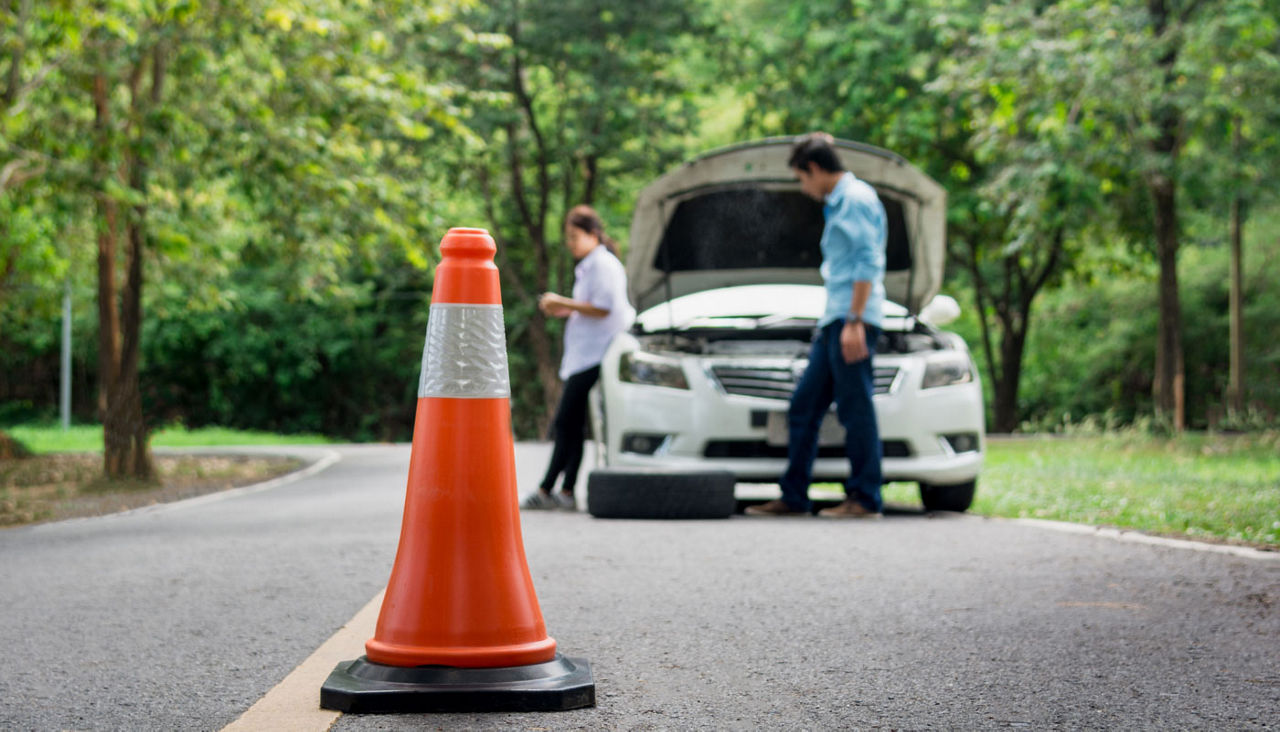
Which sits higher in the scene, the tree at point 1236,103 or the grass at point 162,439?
the tree at point 1236,103

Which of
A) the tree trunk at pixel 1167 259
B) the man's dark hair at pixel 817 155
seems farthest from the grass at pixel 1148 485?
the man's dark hair at pixel 817 155

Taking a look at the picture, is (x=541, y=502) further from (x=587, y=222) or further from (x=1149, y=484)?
(x=1149, y=484)

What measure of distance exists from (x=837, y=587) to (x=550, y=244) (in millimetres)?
31336

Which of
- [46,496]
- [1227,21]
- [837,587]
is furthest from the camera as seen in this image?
[1227,21]

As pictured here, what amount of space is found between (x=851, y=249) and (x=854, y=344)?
1.82ft

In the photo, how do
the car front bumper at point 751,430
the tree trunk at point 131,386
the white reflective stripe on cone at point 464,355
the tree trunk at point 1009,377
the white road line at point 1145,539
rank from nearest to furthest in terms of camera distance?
the white reflective stripe on cone at point 464,355, the white road line at point 1145,539, the car front bumper at point 751,430, the tree trunk at point 131,386, the tree trunk at point 1009,377

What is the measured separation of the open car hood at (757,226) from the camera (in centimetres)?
891

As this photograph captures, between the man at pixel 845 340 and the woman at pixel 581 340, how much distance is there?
4.57ft

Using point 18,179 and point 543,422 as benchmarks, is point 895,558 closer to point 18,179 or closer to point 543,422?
point 18,179

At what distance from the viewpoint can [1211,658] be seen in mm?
3832

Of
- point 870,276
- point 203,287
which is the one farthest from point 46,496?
point 203,287

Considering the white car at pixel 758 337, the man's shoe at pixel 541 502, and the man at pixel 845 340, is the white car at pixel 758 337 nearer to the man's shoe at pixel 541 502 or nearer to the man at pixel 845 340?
the man at pixel 845 340

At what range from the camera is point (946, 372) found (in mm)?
8445

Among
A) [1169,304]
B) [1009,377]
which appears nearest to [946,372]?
[1169,304]
